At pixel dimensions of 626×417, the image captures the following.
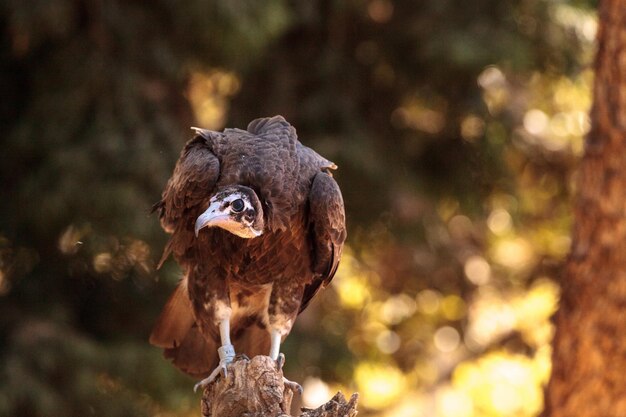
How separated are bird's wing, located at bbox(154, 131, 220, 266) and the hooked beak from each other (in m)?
0.31

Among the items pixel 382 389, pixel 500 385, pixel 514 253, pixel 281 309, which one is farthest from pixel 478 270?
pixel 281 309

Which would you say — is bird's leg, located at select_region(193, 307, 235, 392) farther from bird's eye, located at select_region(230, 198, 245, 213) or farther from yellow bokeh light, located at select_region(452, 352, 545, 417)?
yellow bokeh light, located at select_region(452, 352, 545, 417)

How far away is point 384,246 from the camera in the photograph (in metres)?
10.5

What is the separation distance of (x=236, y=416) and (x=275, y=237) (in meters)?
0.98

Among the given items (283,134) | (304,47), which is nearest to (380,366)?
(304,47)

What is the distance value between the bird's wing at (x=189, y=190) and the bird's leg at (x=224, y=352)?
1.29 ft

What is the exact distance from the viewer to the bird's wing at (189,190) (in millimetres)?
5250

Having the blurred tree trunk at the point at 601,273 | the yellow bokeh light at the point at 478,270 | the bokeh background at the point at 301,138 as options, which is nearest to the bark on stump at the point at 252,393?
the blurred tree trunk at the point at 601,273

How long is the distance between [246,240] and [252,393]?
2.74 feet

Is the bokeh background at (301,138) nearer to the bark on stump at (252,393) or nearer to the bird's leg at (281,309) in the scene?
the bird's leg at (281,309)

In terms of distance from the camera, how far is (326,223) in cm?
527

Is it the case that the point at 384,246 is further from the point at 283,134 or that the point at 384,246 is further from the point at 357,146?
the point at 283,134

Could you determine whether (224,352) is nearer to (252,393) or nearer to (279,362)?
(279,362)

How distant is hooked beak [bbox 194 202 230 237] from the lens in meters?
4.86
